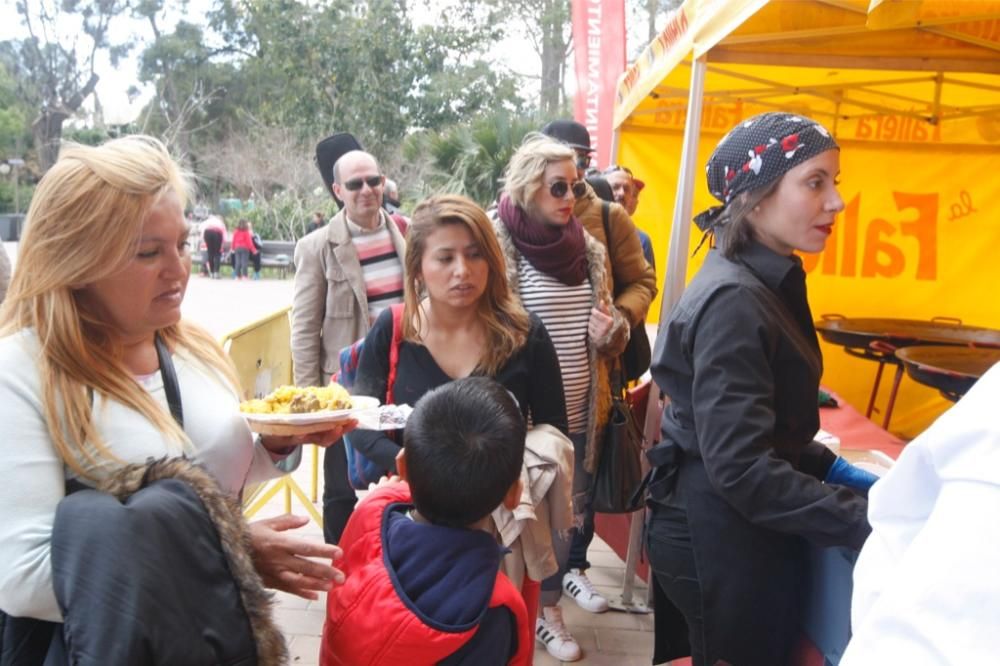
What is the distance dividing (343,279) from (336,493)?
1.02m

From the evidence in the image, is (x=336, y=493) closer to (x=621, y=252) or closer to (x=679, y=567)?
(x=621, y=252)

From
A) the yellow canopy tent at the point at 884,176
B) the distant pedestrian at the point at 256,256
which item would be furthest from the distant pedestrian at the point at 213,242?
→ the yellow canopy tent at the point at 884,176

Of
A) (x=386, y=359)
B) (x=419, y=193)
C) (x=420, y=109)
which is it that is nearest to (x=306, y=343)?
(x=386, y=359)

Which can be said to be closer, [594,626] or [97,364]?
[97,364]

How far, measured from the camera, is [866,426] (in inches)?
159

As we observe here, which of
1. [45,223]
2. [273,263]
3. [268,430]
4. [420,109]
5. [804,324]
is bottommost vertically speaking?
[273,263]

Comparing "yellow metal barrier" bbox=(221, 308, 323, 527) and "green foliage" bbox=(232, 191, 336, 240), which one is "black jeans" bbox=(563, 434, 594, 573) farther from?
"green foliage" bbox=(232, 191, 336, 240)

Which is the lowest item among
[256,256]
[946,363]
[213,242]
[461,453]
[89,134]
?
[256,256]

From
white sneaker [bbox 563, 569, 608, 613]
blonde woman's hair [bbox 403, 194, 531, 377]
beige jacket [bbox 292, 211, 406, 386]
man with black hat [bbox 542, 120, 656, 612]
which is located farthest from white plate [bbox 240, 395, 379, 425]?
white sneaker [bbox 563, 569, 608, 613]

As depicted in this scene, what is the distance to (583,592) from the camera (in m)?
3.88

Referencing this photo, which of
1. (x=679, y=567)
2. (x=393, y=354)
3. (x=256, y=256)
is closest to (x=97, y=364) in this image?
(x=393, y=354)

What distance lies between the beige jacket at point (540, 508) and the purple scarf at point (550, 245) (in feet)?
3.46

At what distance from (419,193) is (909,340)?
60.1 feet

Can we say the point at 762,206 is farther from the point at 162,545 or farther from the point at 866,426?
the point at 866,426
